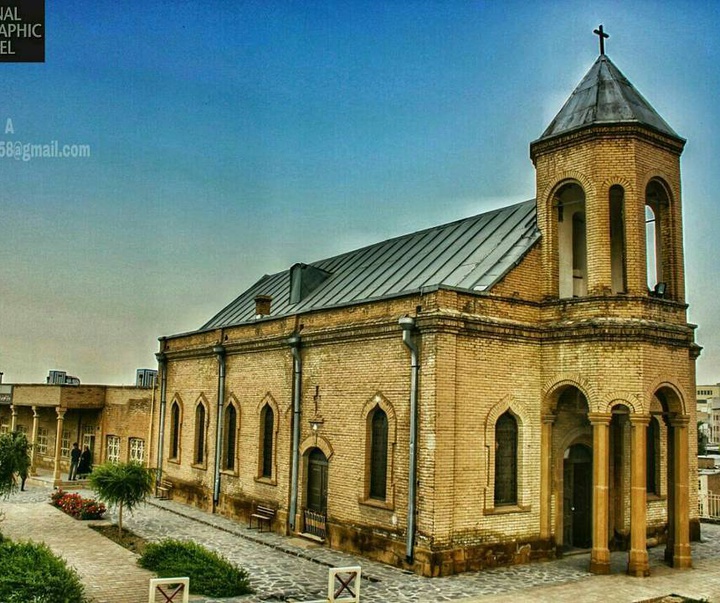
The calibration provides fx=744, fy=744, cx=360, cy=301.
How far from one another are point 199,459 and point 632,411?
14524mm

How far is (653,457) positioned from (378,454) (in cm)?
694

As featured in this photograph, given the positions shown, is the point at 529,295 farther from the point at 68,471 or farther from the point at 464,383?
the point at 68,471

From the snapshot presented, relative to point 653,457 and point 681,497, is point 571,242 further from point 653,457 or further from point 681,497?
point 681,497

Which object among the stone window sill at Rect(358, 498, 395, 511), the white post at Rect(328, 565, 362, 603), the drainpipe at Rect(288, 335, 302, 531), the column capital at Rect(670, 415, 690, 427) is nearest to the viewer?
the white post at Rect(328, 565, 362, 603)

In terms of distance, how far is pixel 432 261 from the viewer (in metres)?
19.0

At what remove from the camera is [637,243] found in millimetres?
15555

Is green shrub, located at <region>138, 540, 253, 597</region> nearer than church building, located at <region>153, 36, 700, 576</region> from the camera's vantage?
Yes

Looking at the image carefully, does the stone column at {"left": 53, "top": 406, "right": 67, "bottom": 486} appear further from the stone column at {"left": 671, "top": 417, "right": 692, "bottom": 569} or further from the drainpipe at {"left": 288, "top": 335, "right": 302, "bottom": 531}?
the stone column at {"left": 671, "top": 417, "right": 692, "bottom": 569}

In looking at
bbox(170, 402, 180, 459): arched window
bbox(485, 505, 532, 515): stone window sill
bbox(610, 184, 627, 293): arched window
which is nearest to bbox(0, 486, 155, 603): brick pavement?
bbox(170, 402, 180, 459): arched window

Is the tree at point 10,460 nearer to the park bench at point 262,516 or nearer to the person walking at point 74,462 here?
the park bench at point 262,516

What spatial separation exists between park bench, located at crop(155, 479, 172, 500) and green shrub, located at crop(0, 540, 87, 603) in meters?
13.7

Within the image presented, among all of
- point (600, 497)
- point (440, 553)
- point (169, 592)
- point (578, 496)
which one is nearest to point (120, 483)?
point (169, 592)

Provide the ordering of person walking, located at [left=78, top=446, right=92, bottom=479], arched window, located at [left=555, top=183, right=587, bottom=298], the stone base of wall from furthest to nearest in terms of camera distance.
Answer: person walking, located at [left=78, top=446, right=92, bottom=479] < arched window, located at [left=555, top=183, right=587, bottom=298] < the stone base of wall

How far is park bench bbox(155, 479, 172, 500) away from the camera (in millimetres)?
25359
